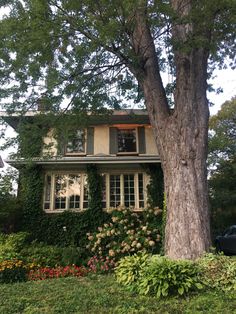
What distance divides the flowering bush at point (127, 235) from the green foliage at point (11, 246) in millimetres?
2661

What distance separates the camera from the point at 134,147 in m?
17.0

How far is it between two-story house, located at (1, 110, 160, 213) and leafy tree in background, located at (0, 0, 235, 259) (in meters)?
6.02

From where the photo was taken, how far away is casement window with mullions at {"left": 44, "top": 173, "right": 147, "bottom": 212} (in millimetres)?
16016

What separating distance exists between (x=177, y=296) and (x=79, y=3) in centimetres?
707

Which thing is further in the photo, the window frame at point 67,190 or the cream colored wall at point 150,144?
the cream colored wall at point 150,144

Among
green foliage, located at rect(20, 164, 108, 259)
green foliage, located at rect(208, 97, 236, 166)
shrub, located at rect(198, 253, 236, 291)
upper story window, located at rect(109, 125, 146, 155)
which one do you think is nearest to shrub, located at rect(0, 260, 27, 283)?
shrub, located at rect(198, 253, 236, 291)

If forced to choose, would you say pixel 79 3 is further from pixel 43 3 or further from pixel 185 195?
pixel 185 195

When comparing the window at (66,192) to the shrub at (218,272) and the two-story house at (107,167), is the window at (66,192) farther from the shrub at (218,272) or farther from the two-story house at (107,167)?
the shrub at (218,272)

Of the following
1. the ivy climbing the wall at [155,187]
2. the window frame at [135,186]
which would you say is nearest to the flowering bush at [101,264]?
the ivy climbing the wall at [155,187]

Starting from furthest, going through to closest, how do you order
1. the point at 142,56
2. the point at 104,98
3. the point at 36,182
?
1. the point at 36,182
2. the point at 104,98
3. the point at 142,56

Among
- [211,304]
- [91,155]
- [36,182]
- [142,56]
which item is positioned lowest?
[211,304]

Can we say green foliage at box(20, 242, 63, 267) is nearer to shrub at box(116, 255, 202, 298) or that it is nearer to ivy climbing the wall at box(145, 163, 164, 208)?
shrub at box(116, 255, 202, 298)

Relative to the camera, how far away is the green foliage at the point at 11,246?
1050 centimetres

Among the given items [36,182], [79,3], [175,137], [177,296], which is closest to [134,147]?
[36,182]
